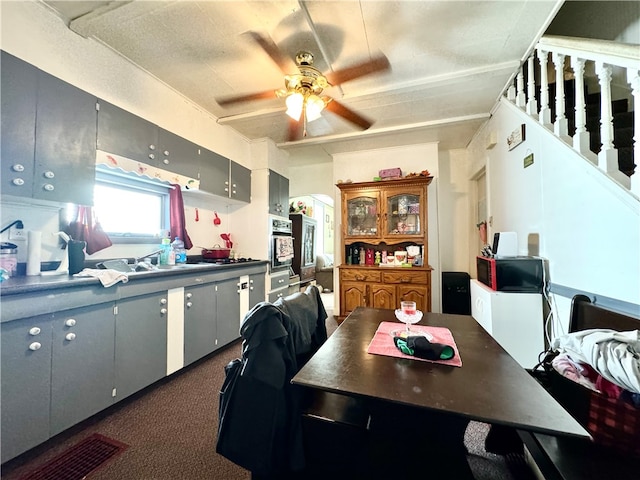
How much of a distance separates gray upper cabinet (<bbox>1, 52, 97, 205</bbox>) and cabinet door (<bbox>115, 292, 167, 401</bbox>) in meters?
0.83

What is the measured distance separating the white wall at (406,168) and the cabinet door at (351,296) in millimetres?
343

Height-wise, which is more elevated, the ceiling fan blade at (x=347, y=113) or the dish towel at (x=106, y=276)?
the ceiling fan blade at (x=347, y=113)

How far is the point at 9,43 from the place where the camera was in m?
1.52

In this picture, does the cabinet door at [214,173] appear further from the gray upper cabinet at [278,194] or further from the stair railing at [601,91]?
the stair railing at [601,91]

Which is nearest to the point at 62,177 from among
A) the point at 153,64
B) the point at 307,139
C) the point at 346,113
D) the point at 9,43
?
the point at 9,43

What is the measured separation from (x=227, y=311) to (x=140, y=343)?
3.08 feet

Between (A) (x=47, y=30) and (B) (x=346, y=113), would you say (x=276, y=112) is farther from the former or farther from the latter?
(A) (x=47, y=30)

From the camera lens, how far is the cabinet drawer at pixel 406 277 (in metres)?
3.36

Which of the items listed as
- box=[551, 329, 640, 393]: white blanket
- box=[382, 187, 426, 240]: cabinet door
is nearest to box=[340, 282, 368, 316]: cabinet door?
box=[382, 187, 426, 240]: cabinet door

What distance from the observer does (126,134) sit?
2.07 metres

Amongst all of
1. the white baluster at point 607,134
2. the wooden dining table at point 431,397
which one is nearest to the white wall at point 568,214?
the white baluster at point 607,134

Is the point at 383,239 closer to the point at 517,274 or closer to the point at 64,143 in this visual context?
the point at 517,274

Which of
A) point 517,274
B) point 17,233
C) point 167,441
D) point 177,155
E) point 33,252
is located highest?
point 177,155

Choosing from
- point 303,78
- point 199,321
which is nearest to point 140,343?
point 199,321
